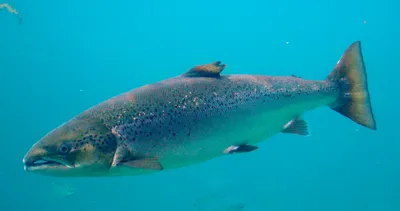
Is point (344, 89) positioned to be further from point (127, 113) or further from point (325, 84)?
point (127, 113)

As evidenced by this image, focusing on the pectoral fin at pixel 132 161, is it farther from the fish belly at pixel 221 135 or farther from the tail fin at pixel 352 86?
the tail fin at pixel 352 86

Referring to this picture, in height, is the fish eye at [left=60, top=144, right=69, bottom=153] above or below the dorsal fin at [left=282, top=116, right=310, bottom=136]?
above

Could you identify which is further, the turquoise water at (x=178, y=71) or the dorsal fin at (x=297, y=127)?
the turquoise water at (x=178, y=71)

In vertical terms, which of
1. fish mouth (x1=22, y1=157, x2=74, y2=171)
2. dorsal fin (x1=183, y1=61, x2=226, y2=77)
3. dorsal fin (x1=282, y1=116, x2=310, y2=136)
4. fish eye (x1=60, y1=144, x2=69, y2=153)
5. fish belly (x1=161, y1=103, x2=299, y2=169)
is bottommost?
dorsal fin (x1=282, y1=116, x2=310, y2=136)

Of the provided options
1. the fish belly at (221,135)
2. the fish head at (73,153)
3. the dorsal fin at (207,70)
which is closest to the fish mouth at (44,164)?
the fish head at (73,153)

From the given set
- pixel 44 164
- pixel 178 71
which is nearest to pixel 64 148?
pixel 44 164

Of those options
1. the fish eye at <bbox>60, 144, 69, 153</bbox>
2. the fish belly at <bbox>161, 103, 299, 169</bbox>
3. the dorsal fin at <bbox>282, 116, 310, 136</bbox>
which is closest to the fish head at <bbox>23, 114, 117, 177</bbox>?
the fish eye at <bbox>60, 144, 69, 153</bbox>

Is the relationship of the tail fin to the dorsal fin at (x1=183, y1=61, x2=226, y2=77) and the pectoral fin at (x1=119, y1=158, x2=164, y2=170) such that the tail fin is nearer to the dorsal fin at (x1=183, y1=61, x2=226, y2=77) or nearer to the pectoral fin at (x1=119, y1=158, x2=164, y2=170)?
the dorsal fin at (x1=183, y1=61, x2=226, y2=77)

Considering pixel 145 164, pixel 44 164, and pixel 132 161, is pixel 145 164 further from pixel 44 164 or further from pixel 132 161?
pixel 44 164
